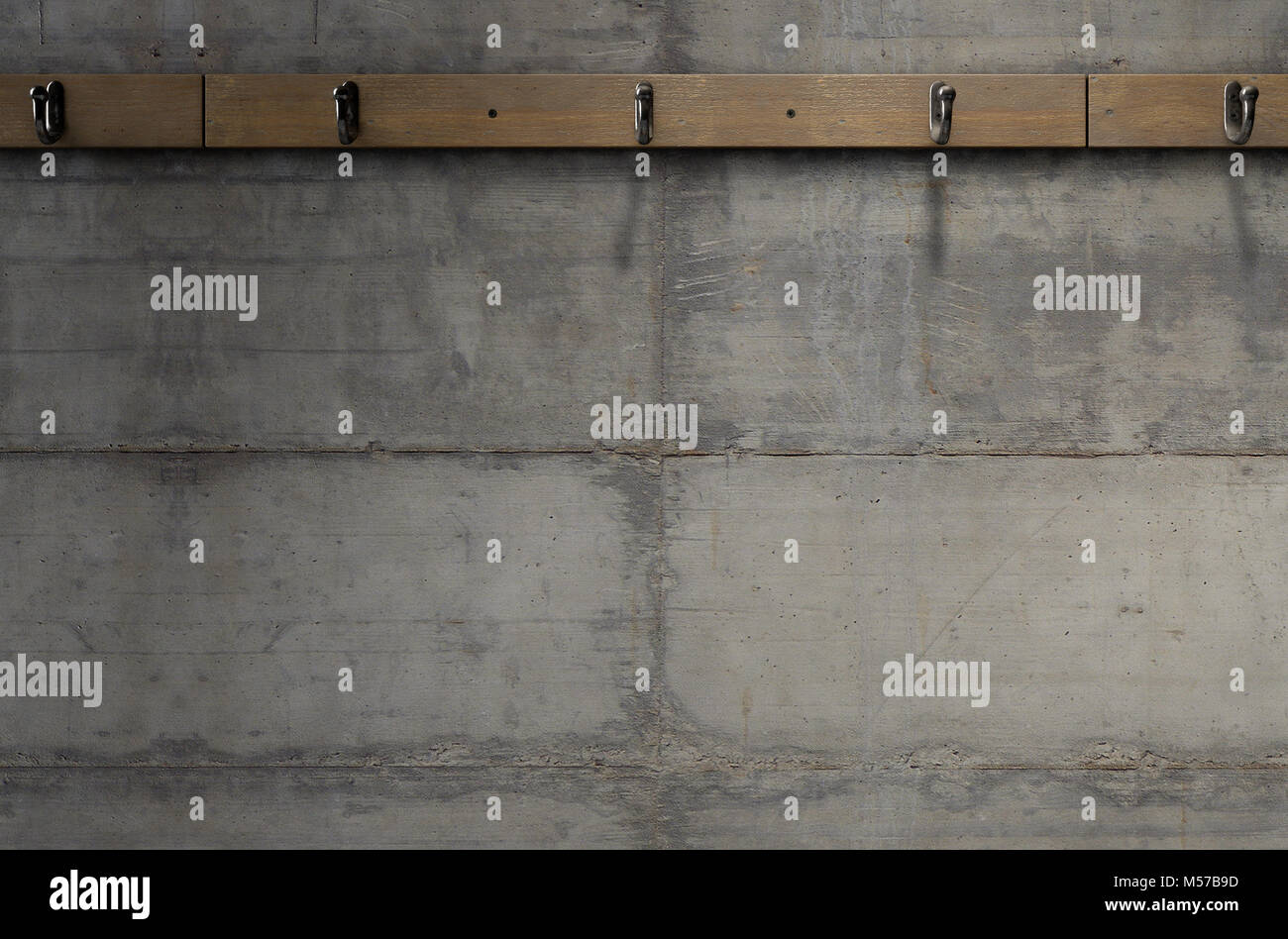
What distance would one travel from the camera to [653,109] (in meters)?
3.03

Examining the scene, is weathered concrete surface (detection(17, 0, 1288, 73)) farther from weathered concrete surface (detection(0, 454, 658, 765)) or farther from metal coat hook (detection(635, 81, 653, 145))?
weathered concrete surface (detection(0, 454, 658, 765))

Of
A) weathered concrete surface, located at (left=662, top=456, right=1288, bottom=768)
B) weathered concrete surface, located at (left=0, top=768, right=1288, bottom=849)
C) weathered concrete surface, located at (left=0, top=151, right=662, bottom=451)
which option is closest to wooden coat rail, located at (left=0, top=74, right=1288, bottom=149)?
weathered concrete surface, located at (left=0, top=151, right=662, bottom=451)

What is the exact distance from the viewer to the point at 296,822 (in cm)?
306

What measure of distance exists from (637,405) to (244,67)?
1.86 metres

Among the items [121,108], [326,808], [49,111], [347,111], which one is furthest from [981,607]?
[49,111]

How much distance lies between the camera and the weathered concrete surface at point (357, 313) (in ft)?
10.1

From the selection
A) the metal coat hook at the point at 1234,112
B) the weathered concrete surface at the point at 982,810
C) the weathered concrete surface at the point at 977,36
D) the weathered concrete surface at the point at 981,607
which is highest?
the weathered concrete surface at the point at 977,36

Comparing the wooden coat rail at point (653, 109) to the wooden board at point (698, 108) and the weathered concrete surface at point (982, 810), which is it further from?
the weathered concrete surface at point (982, 810)

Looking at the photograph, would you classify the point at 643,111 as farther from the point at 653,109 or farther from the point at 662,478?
the point at 662,478

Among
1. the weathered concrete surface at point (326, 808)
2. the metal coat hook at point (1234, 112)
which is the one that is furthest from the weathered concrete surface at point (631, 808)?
the metal coat hook at point (1234, 112)

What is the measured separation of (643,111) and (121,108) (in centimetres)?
184

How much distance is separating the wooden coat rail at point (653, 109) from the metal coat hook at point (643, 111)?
0.04 meters

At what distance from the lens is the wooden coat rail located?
3014mm

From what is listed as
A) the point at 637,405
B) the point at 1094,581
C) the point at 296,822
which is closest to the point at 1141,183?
the point at 1094,581
